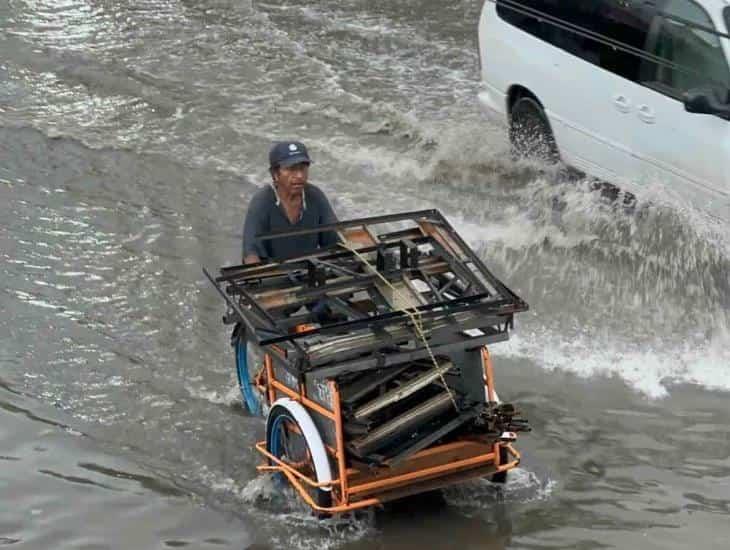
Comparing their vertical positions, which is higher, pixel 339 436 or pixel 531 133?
pixel 339 436

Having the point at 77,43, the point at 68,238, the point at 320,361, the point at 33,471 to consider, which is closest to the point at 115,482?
the point at 33,471

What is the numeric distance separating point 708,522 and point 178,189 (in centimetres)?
617

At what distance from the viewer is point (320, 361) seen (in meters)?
5.20

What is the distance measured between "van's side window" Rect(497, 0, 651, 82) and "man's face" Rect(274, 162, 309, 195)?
3039 millimetres

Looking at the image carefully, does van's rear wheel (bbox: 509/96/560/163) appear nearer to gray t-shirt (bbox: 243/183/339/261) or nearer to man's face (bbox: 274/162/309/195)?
gray t-shirt (bbox: 243/183/339/261)

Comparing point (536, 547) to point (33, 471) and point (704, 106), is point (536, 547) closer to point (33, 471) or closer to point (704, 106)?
point (33, 471)

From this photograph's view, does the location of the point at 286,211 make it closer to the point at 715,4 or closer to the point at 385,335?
the point at 385,335

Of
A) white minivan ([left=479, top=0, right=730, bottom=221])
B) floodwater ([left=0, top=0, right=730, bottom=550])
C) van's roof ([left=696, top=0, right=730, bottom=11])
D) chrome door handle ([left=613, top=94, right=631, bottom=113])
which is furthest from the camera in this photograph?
chrome door handle ([left=613, top=94, right=631, bottom=113])

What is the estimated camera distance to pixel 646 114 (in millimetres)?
8664

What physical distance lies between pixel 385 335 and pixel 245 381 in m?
1.77

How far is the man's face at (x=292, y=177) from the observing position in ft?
20.7

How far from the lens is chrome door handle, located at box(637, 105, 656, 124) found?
28.2ft

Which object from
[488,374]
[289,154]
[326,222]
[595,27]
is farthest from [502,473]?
[595,27]

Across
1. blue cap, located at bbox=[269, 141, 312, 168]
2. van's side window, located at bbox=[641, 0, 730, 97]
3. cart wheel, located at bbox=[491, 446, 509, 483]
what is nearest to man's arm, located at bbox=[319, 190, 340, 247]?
blue cap, located at bbox=[269, 141, 312, 168]
